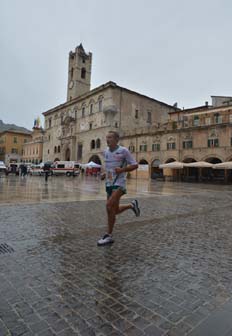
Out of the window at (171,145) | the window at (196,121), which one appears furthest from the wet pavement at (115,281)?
the window at (196,121)

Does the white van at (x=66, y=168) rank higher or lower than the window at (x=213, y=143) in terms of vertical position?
lower

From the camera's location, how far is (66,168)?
40469 mm

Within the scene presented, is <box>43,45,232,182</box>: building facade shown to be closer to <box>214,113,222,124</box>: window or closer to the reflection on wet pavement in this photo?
<box>214,113,222,124</box>: window

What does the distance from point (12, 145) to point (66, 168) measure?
156ft

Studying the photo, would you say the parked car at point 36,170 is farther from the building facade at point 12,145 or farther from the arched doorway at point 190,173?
the building facade at point 12,145

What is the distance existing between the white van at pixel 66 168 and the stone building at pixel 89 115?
6.81 meters

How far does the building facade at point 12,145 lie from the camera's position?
7788 centimetres

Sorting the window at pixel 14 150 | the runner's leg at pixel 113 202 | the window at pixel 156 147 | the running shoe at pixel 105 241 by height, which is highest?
the window at pixel 14 150

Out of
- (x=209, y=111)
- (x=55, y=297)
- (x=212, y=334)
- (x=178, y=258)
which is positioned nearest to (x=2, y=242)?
(x=55, y=297)

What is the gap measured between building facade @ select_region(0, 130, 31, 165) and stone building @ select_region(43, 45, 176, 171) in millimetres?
19403

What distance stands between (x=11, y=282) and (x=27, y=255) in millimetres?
885

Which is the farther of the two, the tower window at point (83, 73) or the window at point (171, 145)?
the tower window at point (83, 73)

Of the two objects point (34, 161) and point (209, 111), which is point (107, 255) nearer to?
point (209, 111)

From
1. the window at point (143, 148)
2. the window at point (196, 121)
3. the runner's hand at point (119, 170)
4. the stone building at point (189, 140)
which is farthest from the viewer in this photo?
the window at point (143, 148)
